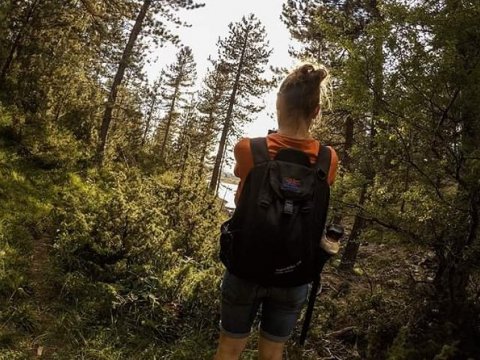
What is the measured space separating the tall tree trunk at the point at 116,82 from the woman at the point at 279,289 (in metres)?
12.3

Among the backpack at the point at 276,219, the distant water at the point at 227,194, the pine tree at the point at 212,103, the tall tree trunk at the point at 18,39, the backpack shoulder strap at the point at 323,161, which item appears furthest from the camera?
the pine tree at the point at 212,103

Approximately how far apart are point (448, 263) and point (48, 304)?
14.8 feet

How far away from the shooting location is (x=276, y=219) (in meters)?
2.30

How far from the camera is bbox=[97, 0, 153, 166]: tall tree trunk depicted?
51.0 feet

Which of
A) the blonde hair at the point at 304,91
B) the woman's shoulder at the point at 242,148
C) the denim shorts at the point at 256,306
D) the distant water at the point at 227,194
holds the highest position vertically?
the blonde hair at the point at 304,91

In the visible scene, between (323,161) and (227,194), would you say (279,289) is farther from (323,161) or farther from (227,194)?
(227,194)

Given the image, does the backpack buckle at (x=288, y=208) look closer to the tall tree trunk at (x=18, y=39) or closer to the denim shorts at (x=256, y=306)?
the denim shorts at (x=256, y=306)

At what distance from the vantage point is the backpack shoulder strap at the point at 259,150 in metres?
2.38

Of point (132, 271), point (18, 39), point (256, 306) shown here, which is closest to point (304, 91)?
point (256, 306)

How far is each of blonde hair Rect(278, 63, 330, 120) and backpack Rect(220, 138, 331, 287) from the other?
30 centimetres

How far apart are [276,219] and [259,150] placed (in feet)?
1.32

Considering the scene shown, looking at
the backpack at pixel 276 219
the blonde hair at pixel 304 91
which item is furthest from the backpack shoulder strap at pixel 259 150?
Result: the blonde hair at pixel 304 91

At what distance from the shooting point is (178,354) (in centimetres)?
447

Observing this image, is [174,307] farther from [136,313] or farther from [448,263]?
[448,263]
